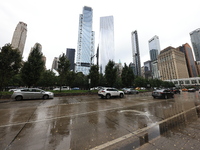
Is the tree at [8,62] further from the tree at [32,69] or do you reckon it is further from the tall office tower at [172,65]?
the tall office tower at [172,65]

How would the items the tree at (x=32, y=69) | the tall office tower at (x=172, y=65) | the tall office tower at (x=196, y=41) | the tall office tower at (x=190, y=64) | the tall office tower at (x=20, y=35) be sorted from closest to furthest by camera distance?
the tree at (x=32, y=69) < the tall office tower at (x=172, y=65) < the tall office tower at (x=20, y=35) < the tall office tower at (x=190, y=64) < the tall office tower at (x=196, y=41)

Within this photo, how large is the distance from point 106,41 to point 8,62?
90816 mm

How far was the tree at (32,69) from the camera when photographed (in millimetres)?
15680

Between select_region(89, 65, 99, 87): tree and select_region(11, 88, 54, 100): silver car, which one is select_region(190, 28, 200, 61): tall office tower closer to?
select_region(89, 65, 99, 87): tree

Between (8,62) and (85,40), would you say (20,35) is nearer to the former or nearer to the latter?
(85,40)

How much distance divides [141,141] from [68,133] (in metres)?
2.72

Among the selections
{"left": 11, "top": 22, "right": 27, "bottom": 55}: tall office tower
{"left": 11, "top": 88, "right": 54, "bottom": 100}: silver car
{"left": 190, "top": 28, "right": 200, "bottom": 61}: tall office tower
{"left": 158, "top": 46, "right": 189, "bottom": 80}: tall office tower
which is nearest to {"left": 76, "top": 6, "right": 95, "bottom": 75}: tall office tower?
{"left": 11, "top": 88, "right": 54, "bottom": 100}: silver car

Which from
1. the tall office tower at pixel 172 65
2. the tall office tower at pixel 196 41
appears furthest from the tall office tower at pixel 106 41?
the tall office tower at pixel 196 41

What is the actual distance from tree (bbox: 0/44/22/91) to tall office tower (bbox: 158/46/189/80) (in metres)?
123

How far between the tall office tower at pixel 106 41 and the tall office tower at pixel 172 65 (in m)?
66.4

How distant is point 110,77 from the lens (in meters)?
24.5

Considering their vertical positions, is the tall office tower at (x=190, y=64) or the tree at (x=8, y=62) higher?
the tall office tower at (x=190, y=64)

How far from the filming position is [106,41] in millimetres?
94125

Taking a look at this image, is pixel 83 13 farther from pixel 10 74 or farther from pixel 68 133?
pixel 68 133
